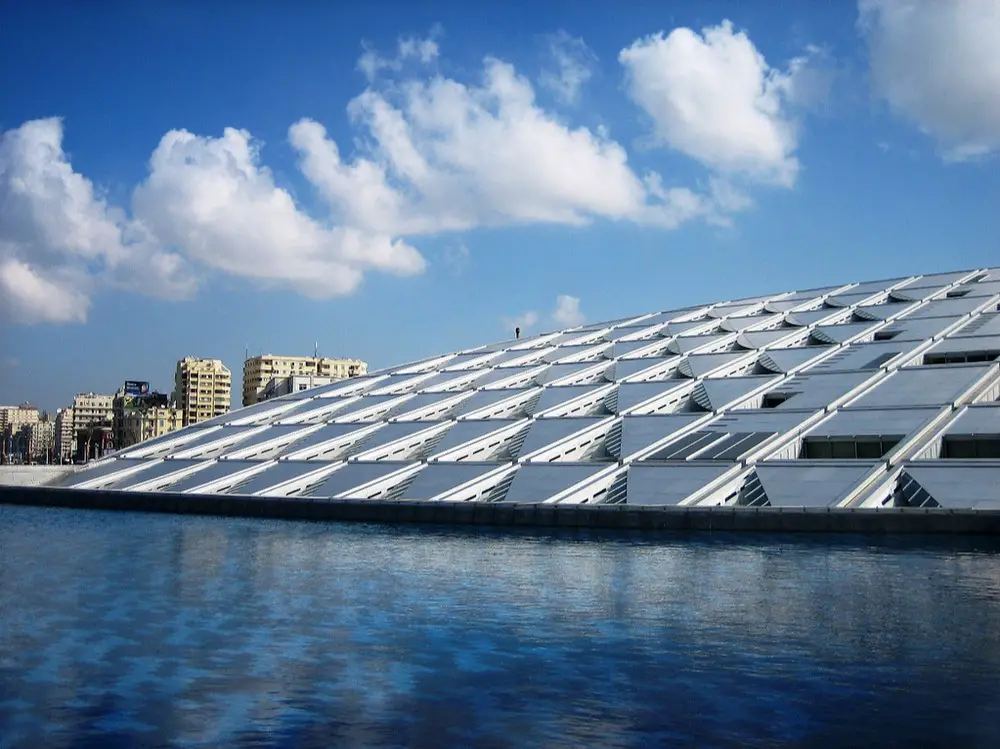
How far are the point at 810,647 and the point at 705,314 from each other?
32.4 metres

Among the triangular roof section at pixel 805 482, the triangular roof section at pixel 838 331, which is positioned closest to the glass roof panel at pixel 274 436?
the triangular roof section at pixel 805 482

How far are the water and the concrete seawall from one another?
3.00ft

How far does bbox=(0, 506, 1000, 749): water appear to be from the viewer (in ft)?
23.7

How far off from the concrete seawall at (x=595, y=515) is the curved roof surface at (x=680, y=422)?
58cm

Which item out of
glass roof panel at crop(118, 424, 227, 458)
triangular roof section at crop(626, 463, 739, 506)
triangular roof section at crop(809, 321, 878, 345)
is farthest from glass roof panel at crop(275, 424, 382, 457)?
triangular roof section at crop(809, 321, 878, 345)

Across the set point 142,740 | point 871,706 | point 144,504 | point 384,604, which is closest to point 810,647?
point 871,706

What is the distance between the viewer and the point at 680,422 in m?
25.5

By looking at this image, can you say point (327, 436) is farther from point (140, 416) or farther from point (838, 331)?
point (140, 416)

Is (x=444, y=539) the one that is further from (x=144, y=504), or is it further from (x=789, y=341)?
(x=789, y=341)

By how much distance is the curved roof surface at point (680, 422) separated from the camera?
2077 cm

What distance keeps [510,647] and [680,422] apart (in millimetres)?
16414

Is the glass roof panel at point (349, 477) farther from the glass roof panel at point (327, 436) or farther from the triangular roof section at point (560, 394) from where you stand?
the triangular roof section at point (560, 394)

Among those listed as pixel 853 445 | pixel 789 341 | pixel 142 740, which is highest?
pixel 789 341

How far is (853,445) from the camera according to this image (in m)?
21.8
